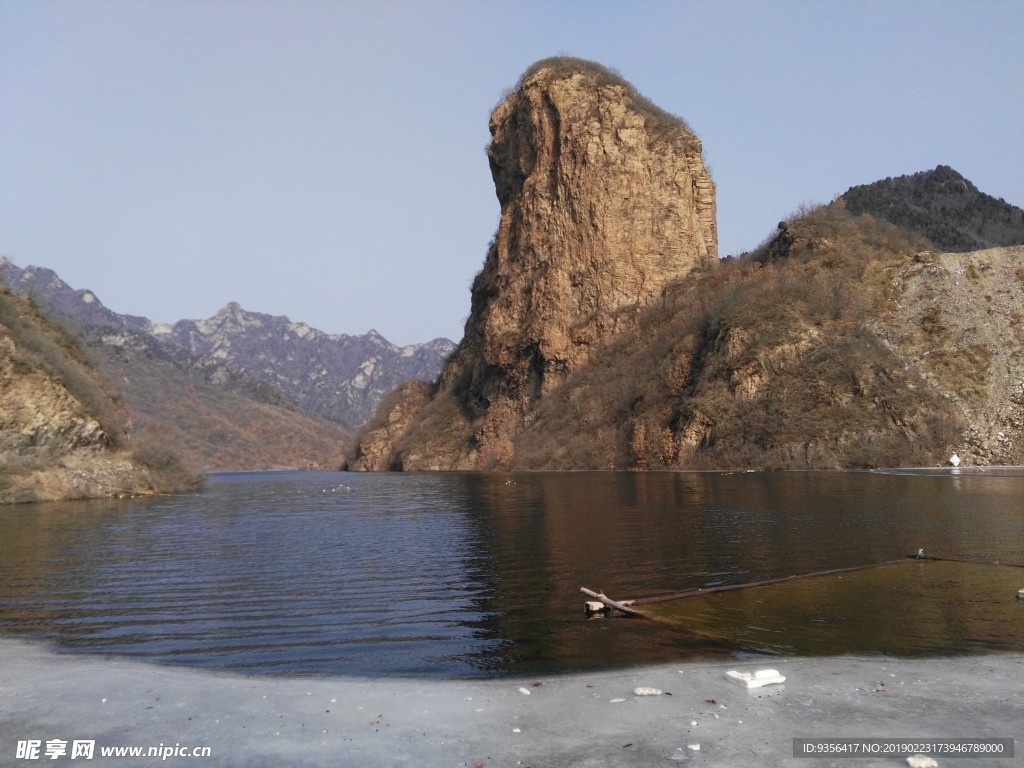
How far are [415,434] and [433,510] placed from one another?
249ft

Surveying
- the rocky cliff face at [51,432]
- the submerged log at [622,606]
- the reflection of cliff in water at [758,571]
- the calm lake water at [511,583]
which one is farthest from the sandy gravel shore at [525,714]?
the rocky cliff face at [51,432]

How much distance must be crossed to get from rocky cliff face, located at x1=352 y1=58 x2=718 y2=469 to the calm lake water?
62.5 metres

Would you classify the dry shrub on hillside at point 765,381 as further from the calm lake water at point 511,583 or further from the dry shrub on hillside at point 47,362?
the dry shrub on hillside at point 47,362

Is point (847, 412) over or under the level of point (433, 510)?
over

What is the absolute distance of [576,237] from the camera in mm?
99062

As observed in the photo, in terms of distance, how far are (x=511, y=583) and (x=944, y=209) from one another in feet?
456

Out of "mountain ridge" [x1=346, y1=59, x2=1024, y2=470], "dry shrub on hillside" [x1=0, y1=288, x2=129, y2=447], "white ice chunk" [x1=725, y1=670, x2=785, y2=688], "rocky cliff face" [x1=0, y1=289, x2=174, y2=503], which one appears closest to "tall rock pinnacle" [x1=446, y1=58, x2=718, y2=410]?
"mountain ridge" [x1=346, y1=59, x2=1024, y2=470]

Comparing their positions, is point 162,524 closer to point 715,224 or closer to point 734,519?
point 734,519

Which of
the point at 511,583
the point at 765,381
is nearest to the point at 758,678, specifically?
the point at 511,583

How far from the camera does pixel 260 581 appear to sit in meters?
18.5

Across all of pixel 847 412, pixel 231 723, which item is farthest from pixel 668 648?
pixel 847 412

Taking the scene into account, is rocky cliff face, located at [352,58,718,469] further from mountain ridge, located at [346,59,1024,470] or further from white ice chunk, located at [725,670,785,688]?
white ice chunk, located at [725,670,785,688]

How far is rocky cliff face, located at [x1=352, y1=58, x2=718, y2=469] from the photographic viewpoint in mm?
96375

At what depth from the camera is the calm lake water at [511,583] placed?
11.9 metres
